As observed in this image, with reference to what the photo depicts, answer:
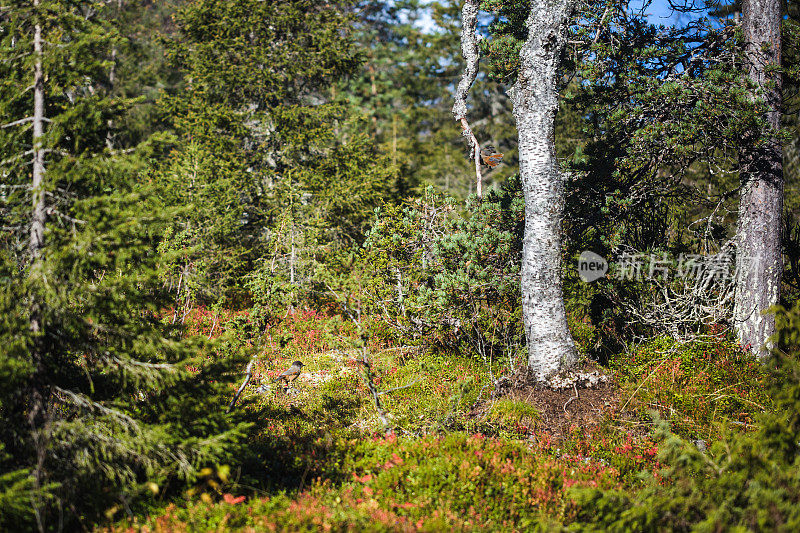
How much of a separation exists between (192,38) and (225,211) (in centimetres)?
685

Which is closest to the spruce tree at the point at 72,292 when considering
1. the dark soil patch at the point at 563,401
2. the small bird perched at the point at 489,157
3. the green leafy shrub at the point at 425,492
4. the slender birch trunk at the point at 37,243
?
the slender birch trunk at the point at 37,243

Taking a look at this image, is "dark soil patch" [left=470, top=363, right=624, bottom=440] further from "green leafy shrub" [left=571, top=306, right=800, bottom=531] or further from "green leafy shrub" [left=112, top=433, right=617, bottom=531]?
"green leafy shrub" [left=571, top=306, right=800, bottom=531]

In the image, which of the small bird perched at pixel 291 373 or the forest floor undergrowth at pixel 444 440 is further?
the small bird perched at pixel 291 373

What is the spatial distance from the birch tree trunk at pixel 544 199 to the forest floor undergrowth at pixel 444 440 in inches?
24.9

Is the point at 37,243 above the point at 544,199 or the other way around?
the other way around

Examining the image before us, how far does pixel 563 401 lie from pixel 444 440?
7.23 ft

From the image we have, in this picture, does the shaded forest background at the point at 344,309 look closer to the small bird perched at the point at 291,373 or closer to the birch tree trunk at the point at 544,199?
the small bird perched at the point at 291,373

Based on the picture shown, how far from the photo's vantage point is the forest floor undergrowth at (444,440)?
4.33 m

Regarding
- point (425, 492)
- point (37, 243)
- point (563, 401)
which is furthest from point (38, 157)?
point (563, 401)

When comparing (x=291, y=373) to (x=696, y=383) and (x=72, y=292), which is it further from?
(x=696, y=383)

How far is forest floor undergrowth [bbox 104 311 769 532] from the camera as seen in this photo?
14.2ft

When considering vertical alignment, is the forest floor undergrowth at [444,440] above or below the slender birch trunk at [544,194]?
below

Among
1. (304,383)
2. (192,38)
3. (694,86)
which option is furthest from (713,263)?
(192,38)

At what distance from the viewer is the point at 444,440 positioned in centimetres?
560
